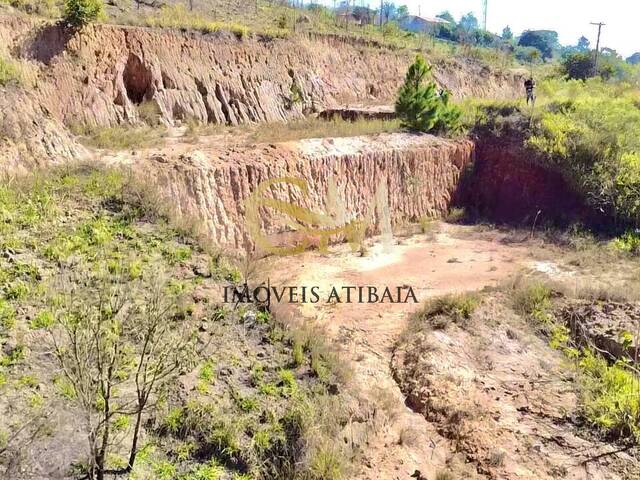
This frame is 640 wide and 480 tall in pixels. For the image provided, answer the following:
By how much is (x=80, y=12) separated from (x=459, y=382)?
15508mm

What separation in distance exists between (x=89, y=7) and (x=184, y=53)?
386 cm

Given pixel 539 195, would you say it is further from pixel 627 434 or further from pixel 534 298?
pixel 627 434

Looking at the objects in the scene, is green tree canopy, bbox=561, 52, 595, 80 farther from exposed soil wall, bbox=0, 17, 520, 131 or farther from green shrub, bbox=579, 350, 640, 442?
green shrub, bbox=579, 350, 640, 442

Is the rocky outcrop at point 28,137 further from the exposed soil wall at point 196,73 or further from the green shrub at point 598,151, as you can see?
the green shrub at point 598,151

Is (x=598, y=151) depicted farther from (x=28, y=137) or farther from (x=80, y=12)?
(x=80, y=12)

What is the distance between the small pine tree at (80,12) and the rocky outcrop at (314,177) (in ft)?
22.3

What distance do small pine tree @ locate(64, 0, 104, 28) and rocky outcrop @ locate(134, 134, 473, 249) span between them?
6798 millimetres

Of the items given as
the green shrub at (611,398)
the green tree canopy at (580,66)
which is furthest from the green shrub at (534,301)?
the green tree canopy at (580,66)

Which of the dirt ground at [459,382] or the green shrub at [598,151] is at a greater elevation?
the green shrub at [598,151]

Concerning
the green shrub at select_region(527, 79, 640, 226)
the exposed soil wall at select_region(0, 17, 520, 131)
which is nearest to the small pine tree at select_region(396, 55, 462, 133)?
the green shrub at select_region(527, 79, 640, 226)

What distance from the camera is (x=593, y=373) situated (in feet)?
25.8

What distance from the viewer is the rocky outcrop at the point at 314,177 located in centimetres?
1233

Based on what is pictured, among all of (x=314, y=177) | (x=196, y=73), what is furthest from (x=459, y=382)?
(x=196, y=73)

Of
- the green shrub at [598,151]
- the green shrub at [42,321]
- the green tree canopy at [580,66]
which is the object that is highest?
the green tree canopy at [580,66]
